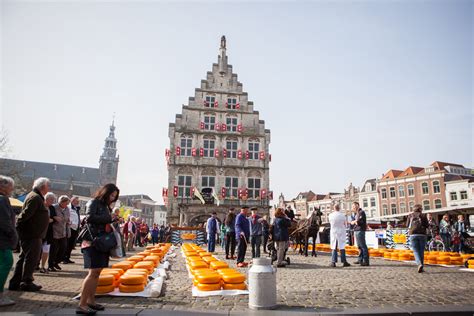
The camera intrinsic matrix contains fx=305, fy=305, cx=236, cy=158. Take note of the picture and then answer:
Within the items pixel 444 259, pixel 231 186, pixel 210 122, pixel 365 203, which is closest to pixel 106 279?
pixel 444 259

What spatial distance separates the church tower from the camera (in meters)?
91.1

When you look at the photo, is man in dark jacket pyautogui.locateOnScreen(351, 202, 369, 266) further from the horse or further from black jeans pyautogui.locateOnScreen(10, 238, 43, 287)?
black jeans pyautogui.locateOnScreen(10, 238, 43, 287)

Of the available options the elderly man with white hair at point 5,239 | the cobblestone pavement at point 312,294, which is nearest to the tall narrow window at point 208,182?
the cobblestone pavement at point 312,294

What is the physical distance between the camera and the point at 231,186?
31688 millimetres

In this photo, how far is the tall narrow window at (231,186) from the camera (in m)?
31.6

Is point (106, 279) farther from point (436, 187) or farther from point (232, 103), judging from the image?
point (436, 187)

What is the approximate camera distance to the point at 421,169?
4622cm

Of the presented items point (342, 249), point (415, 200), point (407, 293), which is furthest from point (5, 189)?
point (415, 200)

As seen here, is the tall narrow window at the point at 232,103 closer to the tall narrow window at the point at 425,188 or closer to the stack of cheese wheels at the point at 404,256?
the stack of cheese wheels at the point at 404,256

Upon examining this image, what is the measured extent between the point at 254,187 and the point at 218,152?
526 centimetres

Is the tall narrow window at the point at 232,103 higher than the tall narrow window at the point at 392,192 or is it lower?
higher

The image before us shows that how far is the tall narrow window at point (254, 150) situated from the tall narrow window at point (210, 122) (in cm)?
444

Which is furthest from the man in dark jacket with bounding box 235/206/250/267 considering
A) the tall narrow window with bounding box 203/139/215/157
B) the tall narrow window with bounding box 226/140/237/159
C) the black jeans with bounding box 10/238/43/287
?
the tall narrow window with bounding box 226/140/237/159

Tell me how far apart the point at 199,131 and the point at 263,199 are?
9.69 meters
